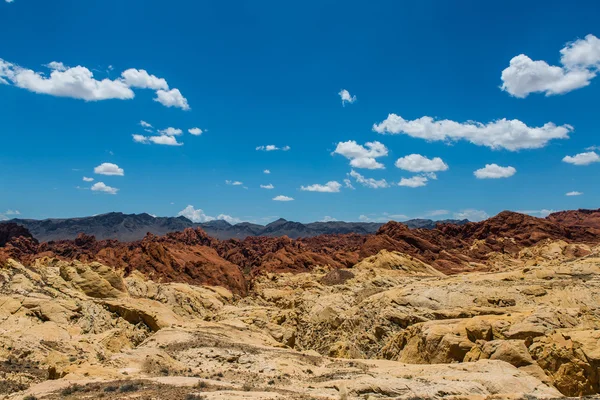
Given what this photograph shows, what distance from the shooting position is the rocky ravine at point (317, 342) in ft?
55.9

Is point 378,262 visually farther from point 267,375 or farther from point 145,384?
point 145,384

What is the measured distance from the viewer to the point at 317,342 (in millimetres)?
36000

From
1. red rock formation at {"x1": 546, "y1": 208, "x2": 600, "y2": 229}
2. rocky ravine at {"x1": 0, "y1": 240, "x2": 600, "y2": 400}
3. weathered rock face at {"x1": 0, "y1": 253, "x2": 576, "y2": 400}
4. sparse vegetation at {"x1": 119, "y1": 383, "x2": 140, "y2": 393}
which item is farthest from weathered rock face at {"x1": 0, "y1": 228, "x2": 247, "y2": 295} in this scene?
red rock formation at {"x1": 546, "y1": 208, "x2": 600, "y2": 229}

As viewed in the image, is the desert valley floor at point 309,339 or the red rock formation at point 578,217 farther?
the red rock formation at point 578,217

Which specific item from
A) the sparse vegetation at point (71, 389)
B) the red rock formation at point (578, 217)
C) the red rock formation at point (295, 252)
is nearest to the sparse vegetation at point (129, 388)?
the sparse vegetation at point (71, 389)

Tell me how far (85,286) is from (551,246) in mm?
83986

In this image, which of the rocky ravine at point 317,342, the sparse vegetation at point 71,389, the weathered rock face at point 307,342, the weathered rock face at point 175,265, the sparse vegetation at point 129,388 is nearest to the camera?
the sparse vegetation at point 71,389

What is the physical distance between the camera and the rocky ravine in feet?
55.9

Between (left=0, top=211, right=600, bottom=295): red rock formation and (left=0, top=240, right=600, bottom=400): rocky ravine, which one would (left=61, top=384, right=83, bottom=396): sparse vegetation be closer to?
(left=0, top=240, right=600, bottom=400): rocky ravine

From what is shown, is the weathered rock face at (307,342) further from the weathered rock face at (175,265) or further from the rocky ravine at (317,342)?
the weathered rock face at (175,265)

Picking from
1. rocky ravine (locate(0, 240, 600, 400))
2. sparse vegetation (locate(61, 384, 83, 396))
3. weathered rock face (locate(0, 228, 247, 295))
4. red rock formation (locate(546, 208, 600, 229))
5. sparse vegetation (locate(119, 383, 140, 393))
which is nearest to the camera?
sparse vegetation (locate(61, 384, 83, 396))

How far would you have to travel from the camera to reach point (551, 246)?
86375 mm

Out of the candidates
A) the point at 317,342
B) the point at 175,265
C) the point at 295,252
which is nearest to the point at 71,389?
the point at 317,342

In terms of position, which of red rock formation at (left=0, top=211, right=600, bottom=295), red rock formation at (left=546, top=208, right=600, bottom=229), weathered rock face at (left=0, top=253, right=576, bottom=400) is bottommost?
weathered rock face at (left=0, top=253, right=576, bottom=400)
